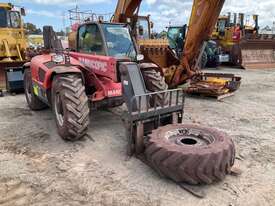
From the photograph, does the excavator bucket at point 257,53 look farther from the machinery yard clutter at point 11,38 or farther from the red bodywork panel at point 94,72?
the red bodywork panel at point 94,72

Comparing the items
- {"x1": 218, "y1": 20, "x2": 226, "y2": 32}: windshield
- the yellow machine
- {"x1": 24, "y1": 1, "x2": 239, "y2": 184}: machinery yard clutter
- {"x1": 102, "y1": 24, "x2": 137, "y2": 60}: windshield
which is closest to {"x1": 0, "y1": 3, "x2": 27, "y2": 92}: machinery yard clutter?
the yellow machine

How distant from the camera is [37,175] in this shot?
12.0ft

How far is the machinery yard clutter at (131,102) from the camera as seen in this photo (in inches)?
131

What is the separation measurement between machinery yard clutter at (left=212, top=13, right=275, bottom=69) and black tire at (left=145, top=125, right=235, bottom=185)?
498 inches

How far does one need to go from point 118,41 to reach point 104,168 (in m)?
2.41

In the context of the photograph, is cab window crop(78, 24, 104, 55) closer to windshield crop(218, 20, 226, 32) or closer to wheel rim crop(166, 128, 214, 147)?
wheel rim crop(166, 128, 214, 147)

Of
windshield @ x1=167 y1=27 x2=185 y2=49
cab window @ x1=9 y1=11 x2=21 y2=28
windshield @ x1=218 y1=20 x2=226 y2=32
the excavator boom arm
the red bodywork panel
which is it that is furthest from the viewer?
windshield @ x1=218 y1=20 x2=226 y2=32

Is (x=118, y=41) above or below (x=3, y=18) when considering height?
below

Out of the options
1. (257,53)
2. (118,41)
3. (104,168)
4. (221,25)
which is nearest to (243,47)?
(257,53)

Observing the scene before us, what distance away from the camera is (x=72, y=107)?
4.45 m

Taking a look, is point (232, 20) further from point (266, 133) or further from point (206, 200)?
point (206, 200)

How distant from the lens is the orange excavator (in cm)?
694

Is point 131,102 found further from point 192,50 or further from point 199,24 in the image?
point 192,50

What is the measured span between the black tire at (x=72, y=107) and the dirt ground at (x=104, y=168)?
0.79ft
